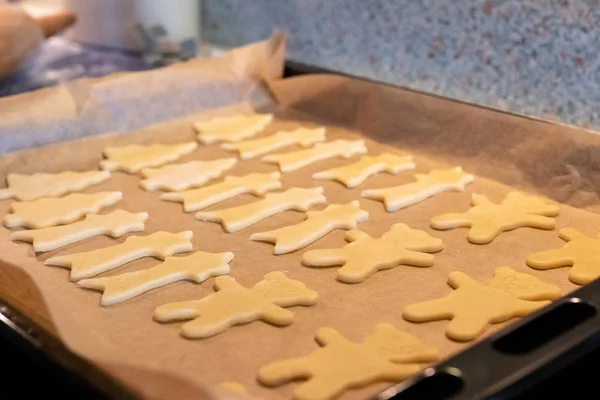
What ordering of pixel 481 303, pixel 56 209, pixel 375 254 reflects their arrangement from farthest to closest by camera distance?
pixel 56 209 → pixel 375 254 → pixel 481 303

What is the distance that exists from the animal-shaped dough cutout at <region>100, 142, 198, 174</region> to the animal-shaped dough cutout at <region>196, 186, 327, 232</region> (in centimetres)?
20

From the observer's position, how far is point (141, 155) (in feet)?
3.58

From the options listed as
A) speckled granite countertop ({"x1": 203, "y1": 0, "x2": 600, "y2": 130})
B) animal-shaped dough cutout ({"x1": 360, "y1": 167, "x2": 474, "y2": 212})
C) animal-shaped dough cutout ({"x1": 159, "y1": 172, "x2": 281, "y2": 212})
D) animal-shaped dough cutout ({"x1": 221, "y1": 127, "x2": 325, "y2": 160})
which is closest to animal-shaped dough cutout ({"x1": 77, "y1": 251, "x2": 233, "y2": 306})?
animal-shaped dough cutout ({"x1": 159, "y1": 172, "x2": 281, "y2": 212})

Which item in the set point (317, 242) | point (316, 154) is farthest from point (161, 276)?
point (316, 154)

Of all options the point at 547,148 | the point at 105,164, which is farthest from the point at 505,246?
the point at 105,164

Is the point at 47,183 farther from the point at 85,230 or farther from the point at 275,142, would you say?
the point at 275,142

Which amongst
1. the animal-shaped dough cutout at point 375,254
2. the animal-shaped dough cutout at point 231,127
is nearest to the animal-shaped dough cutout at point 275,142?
the animal-shaped dough cutout at point 231,127

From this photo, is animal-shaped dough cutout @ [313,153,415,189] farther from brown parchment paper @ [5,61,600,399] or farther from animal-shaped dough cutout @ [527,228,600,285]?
animal-shaped dough cutout @ [527,228,600,285]

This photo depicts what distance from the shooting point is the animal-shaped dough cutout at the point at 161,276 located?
2.32ft

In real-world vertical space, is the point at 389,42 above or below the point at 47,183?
above

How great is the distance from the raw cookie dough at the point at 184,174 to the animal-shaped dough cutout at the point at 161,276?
→ 0.23 m

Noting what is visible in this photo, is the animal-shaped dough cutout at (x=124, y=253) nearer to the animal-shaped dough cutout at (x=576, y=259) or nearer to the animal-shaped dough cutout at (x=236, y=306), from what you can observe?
the animal-shaped dough cutout at (x=236, y=306)

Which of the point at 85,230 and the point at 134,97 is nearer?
the point at 85,230

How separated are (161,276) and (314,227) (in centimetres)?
21
